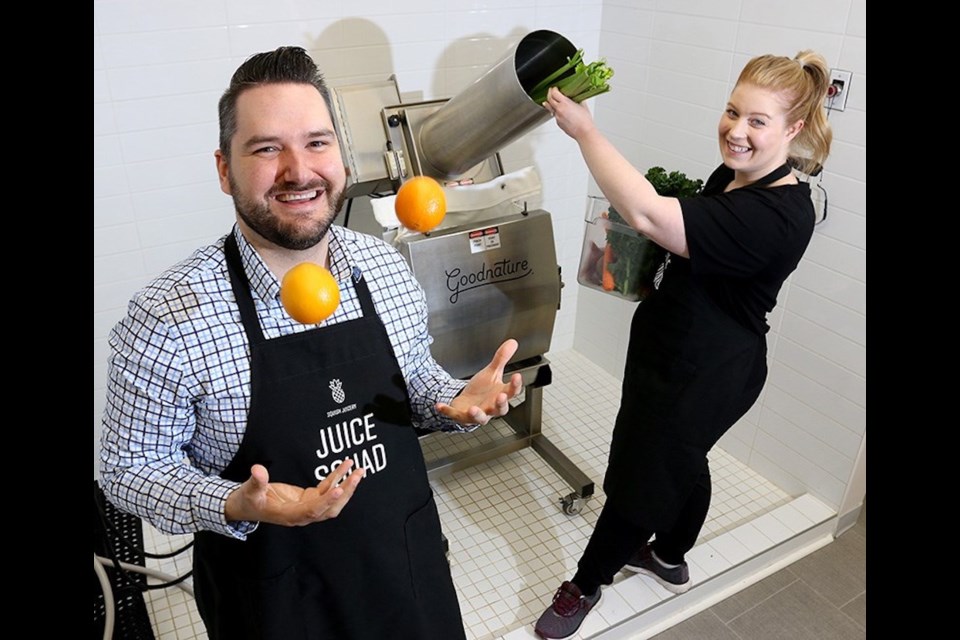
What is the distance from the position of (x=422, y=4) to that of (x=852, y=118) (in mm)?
1383

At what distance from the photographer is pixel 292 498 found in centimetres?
98

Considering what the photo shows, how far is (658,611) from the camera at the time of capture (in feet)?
7.00

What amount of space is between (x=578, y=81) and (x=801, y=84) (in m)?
0.46

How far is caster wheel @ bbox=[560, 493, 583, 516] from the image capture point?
97.4 inches

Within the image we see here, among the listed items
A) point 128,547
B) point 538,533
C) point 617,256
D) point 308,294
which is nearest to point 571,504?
point 538,533

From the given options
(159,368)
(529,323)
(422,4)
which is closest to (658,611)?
(529,323)

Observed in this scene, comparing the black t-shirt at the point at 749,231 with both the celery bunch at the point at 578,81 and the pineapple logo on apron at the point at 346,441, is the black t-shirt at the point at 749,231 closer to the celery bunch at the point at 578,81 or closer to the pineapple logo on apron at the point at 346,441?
the celery bunch at the point at 578,81

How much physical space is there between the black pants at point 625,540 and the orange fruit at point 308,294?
46.5 inches

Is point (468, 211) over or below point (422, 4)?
below

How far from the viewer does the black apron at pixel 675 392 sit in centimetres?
171

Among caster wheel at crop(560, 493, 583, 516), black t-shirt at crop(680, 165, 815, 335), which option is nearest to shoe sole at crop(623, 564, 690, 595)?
caster wheel at crop(560, 493, 583, 516)

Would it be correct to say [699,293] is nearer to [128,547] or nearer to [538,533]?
[538,533]

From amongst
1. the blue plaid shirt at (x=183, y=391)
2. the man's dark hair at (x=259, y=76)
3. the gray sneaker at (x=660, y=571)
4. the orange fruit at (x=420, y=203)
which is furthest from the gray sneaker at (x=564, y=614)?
the man's dark hair at (x=259, y=76)
